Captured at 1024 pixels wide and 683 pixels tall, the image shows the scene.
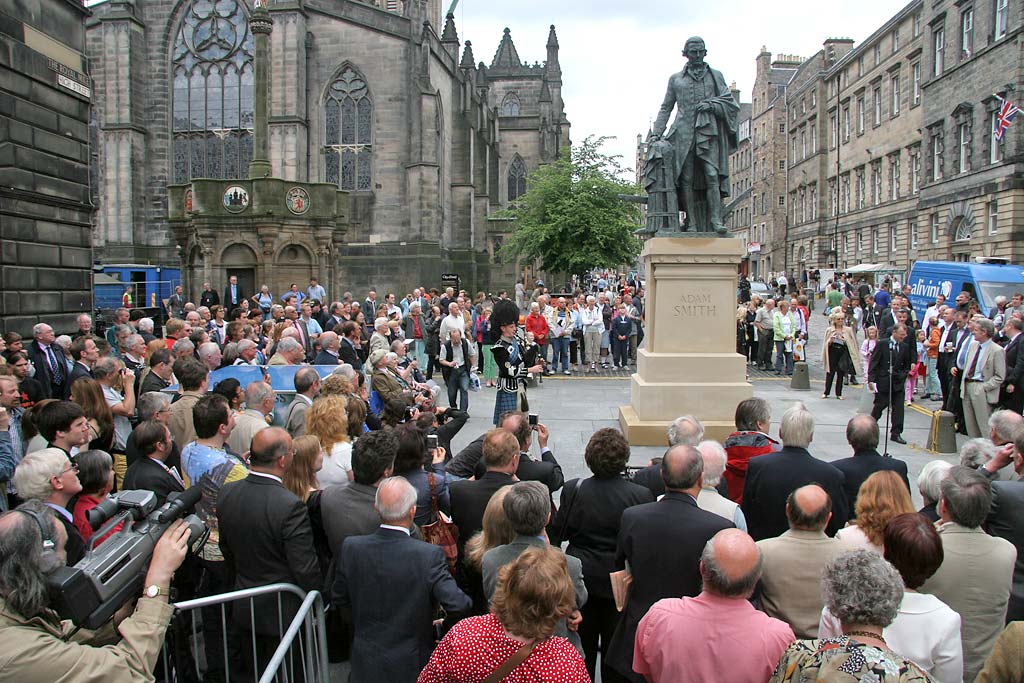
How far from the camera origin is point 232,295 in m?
19.4

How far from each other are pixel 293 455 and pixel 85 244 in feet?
38.8

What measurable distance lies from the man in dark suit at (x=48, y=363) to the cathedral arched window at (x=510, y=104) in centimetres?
6062

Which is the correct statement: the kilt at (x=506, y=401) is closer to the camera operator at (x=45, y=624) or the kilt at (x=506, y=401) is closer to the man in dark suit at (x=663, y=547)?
the man in dark suit at (x=663, y=547)

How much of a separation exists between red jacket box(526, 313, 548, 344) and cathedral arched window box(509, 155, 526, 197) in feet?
133

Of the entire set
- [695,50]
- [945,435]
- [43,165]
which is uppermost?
[695,50]

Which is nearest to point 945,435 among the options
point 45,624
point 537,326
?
point 537,326

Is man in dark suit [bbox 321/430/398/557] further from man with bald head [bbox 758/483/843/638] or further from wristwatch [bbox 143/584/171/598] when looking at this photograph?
man with bald head [bbox 758/483/843/638]

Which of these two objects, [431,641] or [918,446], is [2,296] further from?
[918,446]

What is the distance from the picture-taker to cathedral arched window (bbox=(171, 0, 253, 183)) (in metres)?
32.8

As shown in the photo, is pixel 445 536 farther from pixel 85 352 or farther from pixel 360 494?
pixel 85 352

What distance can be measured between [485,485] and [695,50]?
7.84 metres

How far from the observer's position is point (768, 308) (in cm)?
1809

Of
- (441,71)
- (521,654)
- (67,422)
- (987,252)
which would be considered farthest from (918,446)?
(441,71)

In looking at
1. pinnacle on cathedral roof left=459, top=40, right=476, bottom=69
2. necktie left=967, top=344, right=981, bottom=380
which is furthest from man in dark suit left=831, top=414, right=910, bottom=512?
pinnacle on cathedral roof left=459, top=40, right=476, bottom=69
